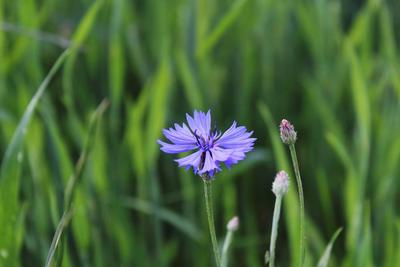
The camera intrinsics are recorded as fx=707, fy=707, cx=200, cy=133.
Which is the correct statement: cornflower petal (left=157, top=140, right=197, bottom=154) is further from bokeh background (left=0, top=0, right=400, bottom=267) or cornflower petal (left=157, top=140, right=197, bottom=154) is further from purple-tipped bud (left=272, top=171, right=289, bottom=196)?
bokeh background (left=0, top=0, right=400, bottom=267)

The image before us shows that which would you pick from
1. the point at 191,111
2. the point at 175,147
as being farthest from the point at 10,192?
the point at 191,111

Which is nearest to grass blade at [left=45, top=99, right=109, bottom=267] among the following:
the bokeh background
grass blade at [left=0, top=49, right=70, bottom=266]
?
grass blade at [left=0, top=49, right=70, bottom=266]

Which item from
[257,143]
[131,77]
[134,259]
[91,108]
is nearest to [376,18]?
[257,143]

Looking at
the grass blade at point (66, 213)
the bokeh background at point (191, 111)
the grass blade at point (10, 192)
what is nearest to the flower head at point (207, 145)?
the grass blade at point (66, 213)

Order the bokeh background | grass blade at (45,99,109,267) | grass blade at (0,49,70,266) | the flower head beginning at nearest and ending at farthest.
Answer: the flower head < grass blade at (45,99,109,267) < grass blade at (0,49,70,266) < the bokeh background

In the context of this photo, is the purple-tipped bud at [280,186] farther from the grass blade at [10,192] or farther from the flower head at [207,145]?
the grass blade at [10,192]

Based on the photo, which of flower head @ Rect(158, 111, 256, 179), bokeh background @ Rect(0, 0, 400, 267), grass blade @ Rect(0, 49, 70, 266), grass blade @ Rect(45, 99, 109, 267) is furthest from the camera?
bokeh background @ Rect(0, 0, 400, 267)

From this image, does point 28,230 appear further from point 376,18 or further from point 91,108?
point 376,18
